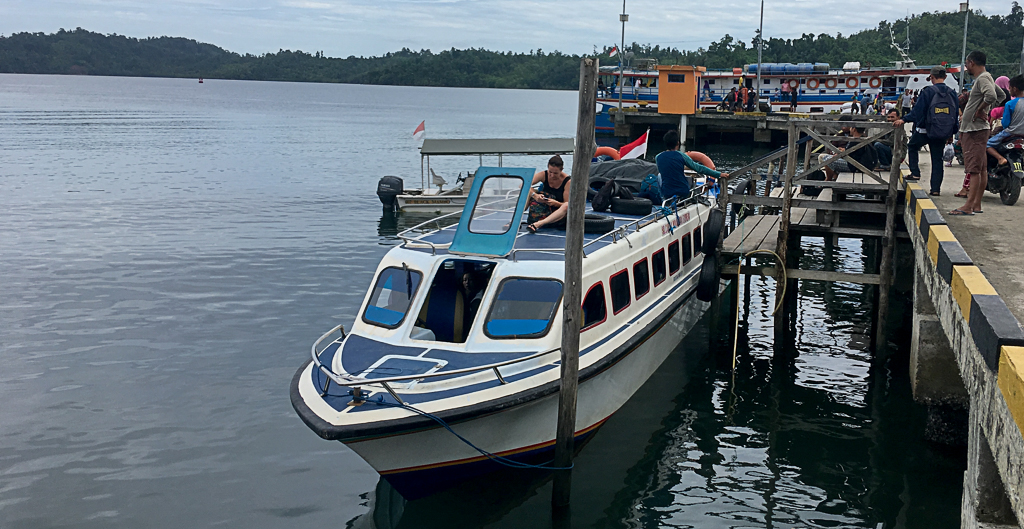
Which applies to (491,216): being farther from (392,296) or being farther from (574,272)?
(574,272)

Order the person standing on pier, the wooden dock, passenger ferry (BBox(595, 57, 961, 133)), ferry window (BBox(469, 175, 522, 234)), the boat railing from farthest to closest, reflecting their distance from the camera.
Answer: passenger ferry (BBox(595, 57, 961, 133)) → the wooden dock → the person standing on pier → ferry window (BBox(469, 175, 522, 234)) → the boat railing

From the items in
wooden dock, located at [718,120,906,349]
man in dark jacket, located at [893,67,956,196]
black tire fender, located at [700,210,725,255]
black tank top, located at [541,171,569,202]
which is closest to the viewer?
black tank top, located at [541,171,569,202]

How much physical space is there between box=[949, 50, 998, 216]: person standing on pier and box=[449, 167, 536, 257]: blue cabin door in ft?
18.5

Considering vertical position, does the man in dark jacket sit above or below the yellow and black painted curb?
above

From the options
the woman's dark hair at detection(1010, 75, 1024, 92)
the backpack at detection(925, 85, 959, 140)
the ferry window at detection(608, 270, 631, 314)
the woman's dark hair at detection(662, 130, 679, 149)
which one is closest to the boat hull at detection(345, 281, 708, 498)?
the ferry window at detection(608, 270, 631, 314)

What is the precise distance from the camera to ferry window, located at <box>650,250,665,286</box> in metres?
11.7

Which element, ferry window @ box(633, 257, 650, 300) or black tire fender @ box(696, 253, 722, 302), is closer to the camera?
ferry window @ box(633, 257, 650, 300)

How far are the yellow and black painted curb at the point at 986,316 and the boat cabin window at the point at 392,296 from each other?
5.49m

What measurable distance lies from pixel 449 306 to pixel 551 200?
7.55 feet

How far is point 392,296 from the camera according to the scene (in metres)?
9.77

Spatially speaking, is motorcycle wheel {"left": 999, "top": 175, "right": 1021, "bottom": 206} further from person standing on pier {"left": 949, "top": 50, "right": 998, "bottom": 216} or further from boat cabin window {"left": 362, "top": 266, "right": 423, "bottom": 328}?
boat cabin window {"left": 362, "top": 266, "right": 423, "bottom": 328}

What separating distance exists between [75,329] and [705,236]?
38.9 ft

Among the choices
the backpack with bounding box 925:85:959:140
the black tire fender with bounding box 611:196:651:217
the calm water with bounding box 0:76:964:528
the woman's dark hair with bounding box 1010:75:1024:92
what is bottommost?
the calm water with bounding box 0:76:964:528

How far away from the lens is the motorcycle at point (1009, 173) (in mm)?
11438
